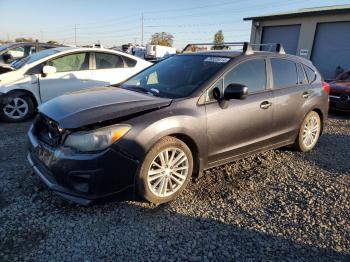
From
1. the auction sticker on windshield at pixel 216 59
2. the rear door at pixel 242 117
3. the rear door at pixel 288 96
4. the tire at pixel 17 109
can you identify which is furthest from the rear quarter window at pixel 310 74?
the tire at pixel 17 109

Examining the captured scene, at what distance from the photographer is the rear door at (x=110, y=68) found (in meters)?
7.35

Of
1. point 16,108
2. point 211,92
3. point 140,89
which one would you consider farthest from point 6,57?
point 211,92

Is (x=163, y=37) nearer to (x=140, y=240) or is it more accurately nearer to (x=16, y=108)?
(x=16, y=108)

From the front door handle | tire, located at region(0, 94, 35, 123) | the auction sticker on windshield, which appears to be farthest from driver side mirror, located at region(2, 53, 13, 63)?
the front door handle

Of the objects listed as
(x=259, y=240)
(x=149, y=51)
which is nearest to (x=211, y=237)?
(x=259, y=240)

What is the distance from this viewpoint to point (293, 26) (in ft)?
58.3

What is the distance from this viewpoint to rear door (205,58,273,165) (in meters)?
3.63

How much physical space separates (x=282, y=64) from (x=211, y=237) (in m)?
2.90

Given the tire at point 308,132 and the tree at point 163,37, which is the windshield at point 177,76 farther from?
the tree at point 163,37

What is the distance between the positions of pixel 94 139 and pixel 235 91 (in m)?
1.65

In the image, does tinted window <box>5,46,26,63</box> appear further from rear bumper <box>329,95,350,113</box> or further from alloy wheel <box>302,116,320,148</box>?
rear bumper <box>329,95,350,113</box>

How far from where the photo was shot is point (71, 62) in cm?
707

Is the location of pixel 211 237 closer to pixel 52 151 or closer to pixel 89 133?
pixel 89 133

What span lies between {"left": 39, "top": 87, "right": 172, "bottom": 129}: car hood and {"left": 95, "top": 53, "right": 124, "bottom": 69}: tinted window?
384 cm
